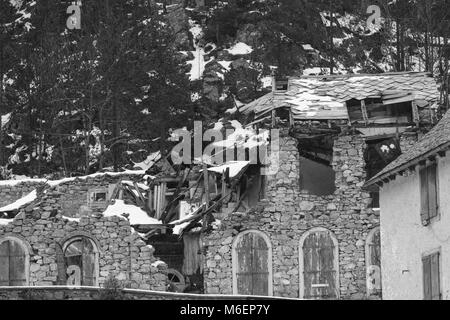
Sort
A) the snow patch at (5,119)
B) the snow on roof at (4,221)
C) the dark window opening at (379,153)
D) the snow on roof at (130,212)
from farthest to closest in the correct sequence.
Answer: the snow patch at (5,119), the dark window opening at (379,153), the snow on roof at (130,212), the snow on roof at (4,221)

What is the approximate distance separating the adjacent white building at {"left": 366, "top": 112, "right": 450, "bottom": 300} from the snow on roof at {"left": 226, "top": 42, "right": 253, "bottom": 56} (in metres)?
28.4

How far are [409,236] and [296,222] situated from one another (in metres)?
→ 9.98

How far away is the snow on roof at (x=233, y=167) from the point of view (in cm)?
4884

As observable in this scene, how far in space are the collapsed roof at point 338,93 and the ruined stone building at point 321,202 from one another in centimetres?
3

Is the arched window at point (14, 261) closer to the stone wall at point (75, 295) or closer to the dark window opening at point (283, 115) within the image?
the stone wall at point (75, 295)

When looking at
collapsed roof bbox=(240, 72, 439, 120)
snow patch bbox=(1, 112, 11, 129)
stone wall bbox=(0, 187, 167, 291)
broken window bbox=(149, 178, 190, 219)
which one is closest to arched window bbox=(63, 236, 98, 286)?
stone wall bbox=(0, 187, 167, 291)

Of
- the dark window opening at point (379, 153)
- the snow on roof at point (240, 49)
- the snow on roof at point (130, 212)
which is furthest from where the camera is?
the snow on roof at point (240, 49)

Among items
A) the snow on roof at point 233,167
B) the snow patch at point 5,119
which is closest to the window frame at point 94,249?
the snow on roof at point 233,167

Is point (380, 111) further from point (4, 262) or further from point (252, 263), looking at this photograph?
point (4, 262)

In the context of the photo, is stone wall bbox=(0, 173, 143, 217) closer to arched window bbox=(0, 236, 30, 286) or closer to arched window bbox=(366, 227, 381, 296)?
arched window bbox=(0, 236, 30, 286)

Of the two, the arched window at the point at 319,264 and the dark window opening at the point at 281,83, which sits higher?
the dark window opening at the point at 281,83

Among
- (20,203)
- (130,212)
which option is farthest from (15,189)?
(130,212)

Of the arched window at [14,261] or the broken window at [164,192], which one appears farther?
the broken window at [164,192]
